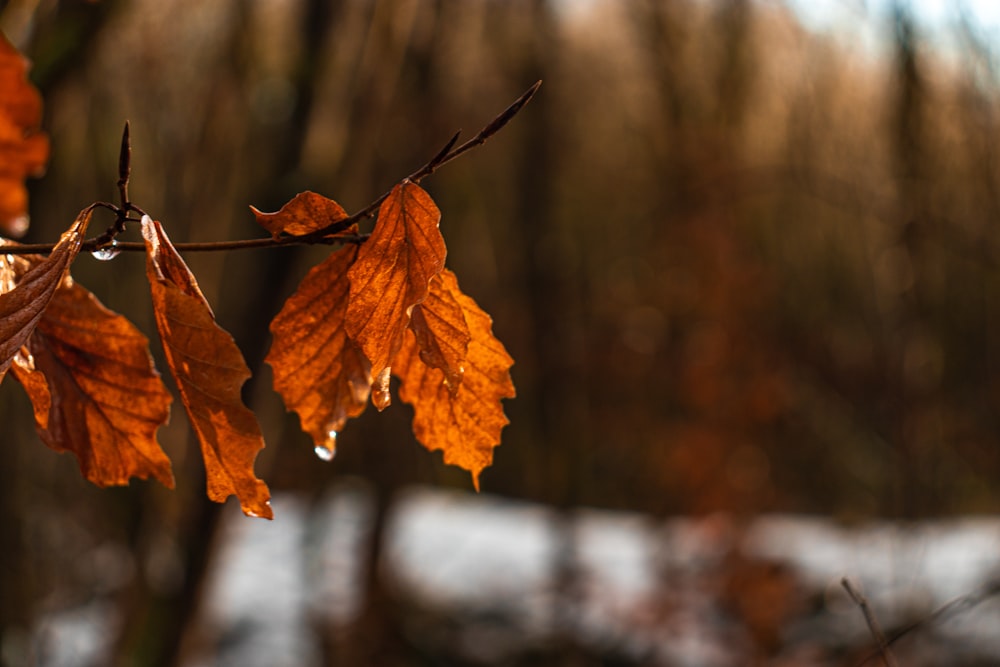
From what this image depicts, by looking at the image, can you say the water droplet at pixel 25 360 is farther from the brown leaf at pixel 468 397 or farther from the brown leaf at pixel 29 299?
the brown leaf at pixel 468 397

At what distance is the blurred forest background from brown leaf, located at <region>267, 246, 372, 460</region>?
800 millimetres

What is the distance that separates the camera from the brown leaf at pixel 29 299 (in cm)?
50

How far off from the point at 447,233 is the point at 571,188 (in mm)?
6426

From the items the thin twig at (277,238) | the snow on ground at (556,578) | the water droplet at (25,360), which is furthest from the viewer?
the snow on ground at (556,578)

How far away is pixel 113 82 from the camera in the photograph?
11.5ft

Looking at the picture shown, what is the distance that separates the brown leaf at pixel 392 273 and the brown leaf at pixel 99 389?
18 cm

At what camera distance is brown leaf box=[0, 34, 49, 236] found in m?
0.57

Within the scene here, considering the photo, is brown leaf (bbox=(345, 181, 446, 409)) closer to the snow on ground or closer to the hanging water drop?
the hanging water drop

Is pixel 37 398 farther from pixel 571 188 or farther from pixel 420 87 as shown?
pixel 571 188

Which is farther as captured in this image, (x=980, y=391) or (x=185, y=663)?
(x=980, y=391)

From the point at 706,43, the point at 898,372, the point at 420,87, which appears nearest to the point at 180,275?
the point at 420,87

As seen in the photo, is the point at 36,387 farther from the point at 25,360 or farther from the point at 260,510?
the point at 260,510

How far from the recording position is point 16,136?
0.62m

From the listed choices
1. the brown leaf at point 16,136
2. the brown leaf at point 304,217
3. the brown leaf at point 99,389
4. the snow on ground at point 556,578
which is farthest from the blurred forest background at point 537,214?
the brown leaf at point 304,217
